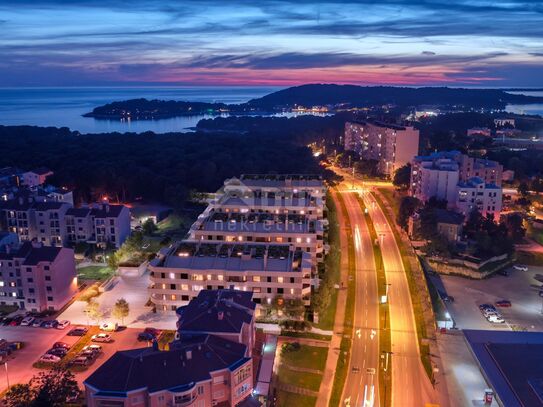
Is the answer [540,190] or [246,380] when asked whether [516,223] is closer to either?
[540,190]

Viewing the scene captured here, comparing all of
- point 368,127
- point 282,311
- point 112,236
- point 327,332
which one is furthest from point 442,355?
point 368,127

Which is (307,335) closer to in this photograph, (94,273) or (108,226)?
(94,273)

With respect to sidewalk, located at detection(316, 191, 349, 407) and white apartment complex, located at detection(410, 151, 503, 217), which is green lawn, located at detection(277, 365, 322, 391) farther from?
white apartment complex, located at detection(410, 151, 503, 217)

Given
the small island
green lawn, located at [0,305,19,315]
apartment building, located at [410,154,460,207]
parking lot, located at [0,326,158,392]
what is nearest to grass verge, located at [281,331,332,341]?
parking lot, located at [0,326,158,392]

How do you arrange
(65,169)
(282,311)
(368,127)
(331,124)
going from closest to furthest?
(282,311)
(65,169)
(368,127)
(331,124)

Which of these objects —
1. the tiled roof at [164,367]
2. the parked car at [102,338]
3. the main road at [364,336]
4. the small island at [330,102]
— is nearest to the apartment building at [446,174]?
the main road at [364,336]
